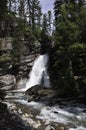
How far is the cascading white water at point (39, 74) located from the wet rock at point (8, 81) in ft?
7.88

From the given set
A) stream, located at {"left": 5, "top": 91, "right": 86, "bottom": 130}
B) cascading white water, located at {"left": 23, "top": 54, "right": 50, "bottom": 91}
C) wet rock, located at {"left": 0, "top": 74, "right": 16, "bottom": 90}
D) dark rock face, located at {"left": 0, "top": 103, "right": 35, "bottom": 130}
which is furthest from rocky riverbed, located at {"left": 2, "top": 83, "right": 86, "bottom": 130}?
cascading white water, located at {"left": 23, "top": 54, "right": 50, "bottom": 91}

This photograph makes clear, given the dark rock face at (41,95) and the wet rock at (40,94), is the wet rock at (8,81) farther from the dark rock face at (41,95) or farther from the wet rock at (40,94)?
the dark rock face at (41,95)

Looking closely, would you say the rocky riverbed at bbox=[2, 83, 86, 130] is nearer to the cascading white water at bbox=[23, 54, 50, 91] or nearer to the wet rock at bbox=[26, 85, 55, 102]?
the wet rock at bbox=[26, 85, 55, 102]

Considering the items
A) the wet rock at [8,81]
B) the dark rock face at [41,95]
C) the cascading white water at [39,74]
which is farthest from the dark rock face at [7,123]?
the cascading white water at [39,74]

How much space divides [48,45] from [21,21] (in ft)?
41.2

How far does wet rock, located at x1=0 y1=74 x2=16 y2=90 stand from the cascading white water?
7.88 ft

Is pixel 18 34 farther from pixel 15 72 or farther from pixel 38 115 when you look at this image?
pixel 38 115

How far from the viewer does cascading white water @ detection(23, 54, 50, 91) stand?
1889 inches

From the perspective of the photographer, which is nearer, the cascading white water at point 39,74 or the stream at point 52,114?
the stream at point 52,114

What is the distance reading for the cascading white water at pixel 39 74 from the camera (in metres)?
48.0

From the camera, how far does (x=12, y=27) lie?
63.1m

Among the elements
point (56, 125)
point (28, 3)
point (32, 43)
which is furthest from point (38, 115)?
point (28, 3)

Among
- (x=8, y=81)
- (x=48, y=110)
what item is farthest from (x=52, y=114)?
(x=8, y=81)

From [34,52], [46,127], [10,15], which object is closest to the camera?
[46,127]
